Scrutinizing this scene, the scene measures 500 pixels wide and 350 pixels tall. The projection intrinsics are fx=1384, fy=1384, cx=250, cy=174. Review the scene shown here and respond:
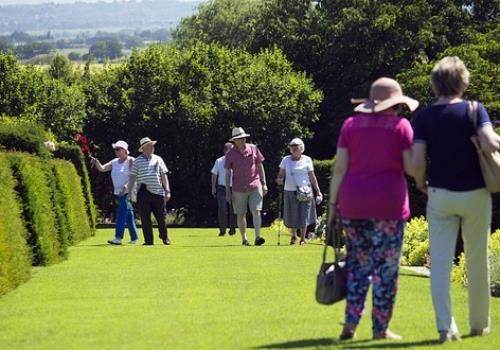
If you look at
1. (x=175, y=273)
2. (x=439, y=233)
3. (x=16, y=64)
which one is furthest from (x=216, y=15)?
(x=439, y=233)

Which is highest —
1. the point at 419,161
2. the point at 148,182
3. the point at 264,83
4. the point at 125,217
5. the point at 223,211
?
the point at 419,161

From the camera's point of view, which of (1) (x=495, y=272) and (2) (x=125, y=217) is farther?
(2) (x=125, y=217)

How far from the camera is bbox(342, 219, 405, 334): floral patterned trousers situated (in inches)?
392

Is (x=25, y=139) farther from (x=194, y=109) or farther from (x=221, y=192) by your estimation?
(x=194, y=109)

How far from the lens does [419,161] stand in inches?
390

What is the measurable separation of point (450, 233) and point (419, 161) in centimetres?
61

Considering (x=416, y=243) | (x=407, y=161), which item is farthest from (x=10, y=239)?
(x=407, y=161)

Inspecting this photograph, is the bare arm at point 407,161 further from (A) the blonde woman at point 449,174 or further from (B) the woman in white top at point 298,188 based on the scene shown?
(B) the woman in white top at point 298,188

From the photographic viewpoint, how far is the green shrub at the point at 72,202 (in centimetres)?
2353

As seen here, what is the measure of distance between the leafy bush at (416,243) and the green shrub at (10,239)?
5082 mm

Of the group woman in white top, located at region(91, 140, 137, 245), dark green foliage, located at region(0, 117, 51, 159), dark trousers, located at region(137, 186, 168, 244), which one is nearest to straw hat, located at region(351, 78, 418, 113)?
dark green foliage, located at region(0, 117, 51, 159)

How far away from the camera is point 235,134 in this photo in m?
23.3

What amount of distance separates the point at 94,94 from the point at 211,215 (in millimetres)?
5902

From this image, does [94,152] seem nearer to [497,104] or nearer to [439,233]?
[497,104]
